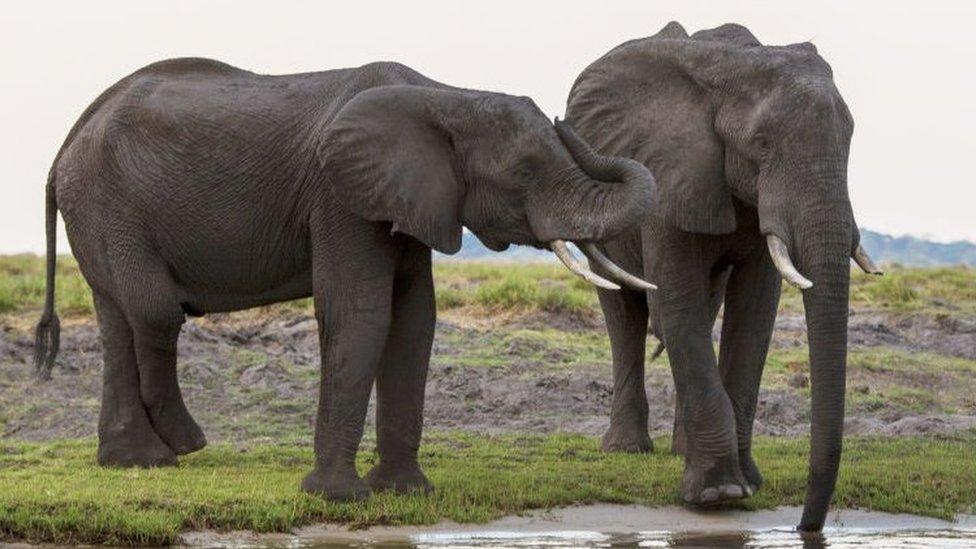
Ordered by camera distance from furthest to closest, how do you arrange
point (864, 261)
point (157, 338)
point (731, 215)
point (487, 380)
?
point (487, 380) → point (157, 338) → point (731, 215) → point (864, 261)

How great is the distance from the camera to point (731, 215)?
11766mm

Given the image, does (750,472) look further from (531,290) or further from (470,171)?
(531,290)

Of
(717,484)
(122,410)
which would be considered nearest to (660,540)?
(717,484)

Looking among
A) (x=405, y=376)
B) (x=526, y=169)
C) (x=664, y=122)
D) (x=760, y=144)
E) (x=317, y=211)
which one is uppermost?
(x=664, y=122)

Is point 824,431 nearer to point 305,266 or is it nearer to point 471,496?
point 471,496

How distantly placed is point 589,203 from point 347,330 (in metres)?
1.43

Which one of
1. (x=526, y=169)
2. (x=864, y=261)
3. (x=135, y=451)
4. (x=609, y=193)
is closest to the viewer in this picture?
(x=609, y=193)

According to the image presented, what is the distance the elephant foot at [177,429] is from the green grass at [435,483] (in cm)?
11

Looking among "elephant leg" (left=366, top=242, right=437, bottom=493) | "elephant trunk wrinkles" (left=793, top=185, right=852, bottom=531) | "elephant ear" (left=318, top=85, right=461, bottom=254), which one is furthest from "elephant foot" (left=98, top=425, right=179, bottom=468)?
"elephant trunk wrinkles" (left=793, top=185, right=852, bottom=531)

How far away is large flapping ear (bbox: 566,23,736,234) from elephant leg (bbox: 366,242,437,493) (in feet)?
4.33

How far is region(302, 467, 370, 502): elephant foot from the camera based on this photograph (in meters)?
11.5

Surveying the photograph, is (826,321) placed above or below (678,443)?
above

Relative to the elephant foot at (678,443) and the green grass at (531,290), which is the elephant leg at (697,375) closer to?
the elephant foot at (678,443)

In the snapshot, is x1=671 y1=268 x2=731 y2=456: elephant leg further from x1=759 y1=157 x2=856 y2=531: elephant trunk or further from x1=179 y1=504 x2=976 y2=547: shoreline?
x1=759 y1=157 x2=856 y2=531: elephant trunk
